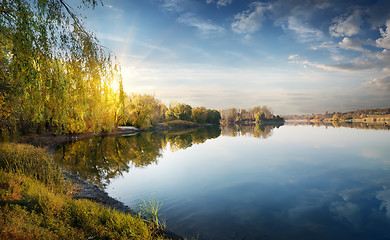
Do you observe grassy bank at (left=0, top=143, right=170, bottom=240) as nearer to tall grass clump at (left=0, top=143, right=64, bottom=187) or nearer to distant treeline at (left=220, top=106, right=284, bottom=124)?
tall grass clump at (left=0, top=143, right=64, bottom=187)

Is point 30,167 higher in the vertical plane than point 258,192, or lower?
higher

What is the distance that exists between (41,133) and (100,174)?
21341 millimetres

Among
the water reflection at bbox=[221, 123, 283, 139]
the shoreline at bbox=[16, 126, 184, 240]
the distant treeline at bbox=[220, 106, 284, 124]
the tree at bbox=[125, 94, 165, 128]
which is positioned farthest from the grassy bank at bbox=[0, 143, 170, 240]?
the distant treeline at bbox=[220, 106, 284, 124]

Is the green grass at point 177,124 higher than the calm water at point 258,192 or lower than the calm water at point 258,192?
higher

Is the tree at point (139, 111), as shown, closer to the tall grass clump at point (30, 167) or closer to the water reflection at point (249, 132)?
the water reflection at point (249, 132)

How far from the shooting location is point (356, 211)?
9367 mm

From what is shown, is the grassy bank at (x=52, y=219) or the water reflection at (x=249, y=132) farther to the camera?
the water reflection at (x=249, y=132)

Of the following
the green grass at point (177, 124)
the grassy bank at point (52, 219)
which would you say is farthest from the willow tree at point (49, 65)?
the green grass at point (177, 124)

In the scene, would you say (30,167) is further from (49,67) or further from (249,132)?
(249,132)

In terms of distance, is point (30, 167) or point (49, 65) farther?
point (30, 167)

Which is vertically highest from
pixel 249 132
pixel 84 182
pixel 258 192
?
pixel 84 182

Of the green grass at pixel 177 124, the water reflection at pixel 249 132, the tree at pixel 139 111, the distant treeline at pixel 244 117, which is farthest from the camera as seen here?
the distant treeline at pixel 244 117

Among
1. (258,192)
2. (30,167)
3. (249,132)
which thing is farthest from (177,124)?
(30,167)

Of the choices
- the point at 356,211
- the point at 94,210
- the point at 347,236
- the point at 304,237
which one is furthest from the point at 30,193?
the point at 356,211
